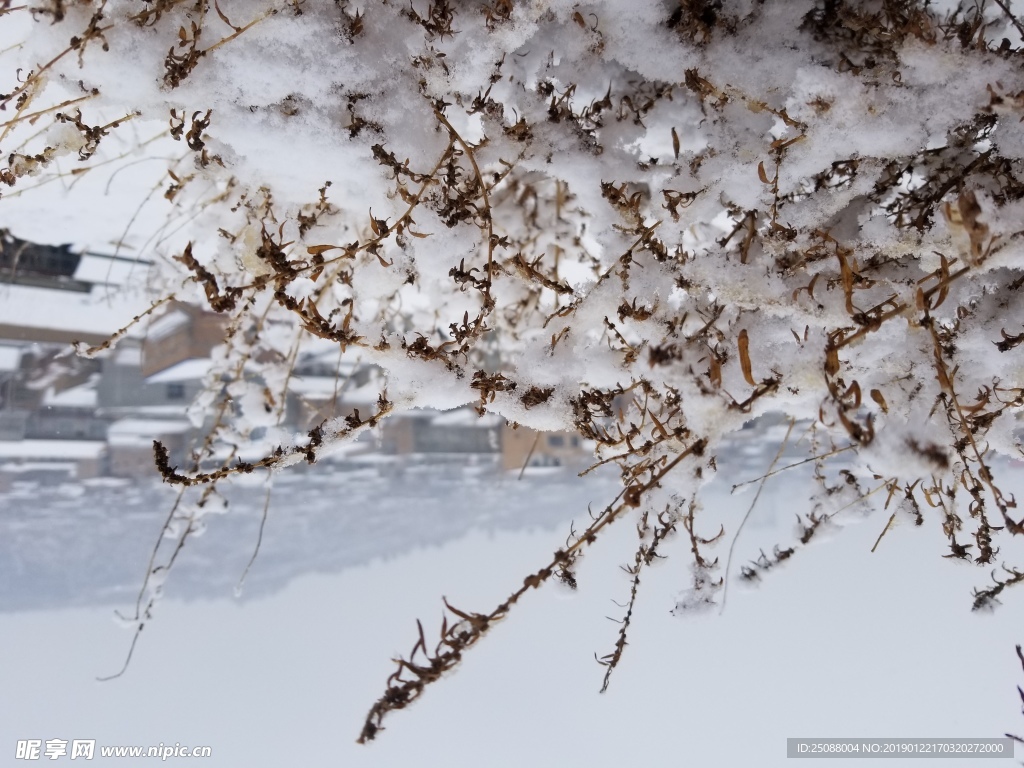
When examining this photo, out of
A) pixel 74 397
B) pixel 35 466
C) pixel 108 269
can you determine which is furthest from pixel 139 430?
pixel 108 269

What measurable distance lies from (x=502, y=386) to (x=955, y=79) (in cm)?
61

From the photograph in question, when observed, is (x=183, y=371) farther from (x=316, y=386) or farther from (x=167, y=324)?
(x=316, y=386)

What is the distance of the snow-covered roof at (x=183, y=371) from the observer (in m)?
1.86

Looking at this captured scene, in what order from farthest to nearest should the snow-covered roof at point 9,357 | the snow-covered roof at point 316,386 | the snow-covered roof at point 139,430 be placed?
the snow-covered roof at point 316,386, the snow-covered roof at point 139,430, the snow-covered roof at point 9,357

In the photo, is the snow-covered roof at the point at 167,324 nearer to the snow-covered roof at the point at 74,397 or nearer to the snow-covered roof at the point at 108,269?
Result: the snow-covered roof at the point at 108,269

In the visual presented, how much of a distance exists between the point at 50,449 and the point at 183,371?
47 centimetres

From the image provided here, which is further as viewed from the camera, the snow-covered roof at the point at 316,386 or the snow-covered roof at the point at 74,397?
the snow-covered roof at the point at 316,386

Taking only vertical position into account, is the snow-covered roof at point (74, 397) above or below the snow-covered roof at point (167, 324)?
below

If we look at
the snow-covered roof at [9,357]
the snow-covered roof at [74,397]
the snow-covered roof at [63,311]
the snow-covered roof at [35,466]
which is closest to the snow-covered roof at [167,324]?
the snow-covered roof at [63,311]

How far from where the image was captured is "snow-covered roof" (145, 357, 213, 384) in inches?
73.1

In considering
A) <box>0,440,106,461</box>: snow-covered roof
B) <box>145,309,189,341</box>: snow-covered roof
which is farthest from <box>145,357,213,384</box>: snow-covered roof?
<box>0,440,106,461</box>: snow-covered roof

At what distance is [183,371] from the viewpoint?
1.90 m

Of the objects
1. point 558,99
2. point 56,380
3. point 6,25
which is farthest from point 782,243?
point 56,380

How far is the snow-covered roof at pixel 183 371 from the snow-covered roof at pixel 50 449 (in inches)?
10.8
